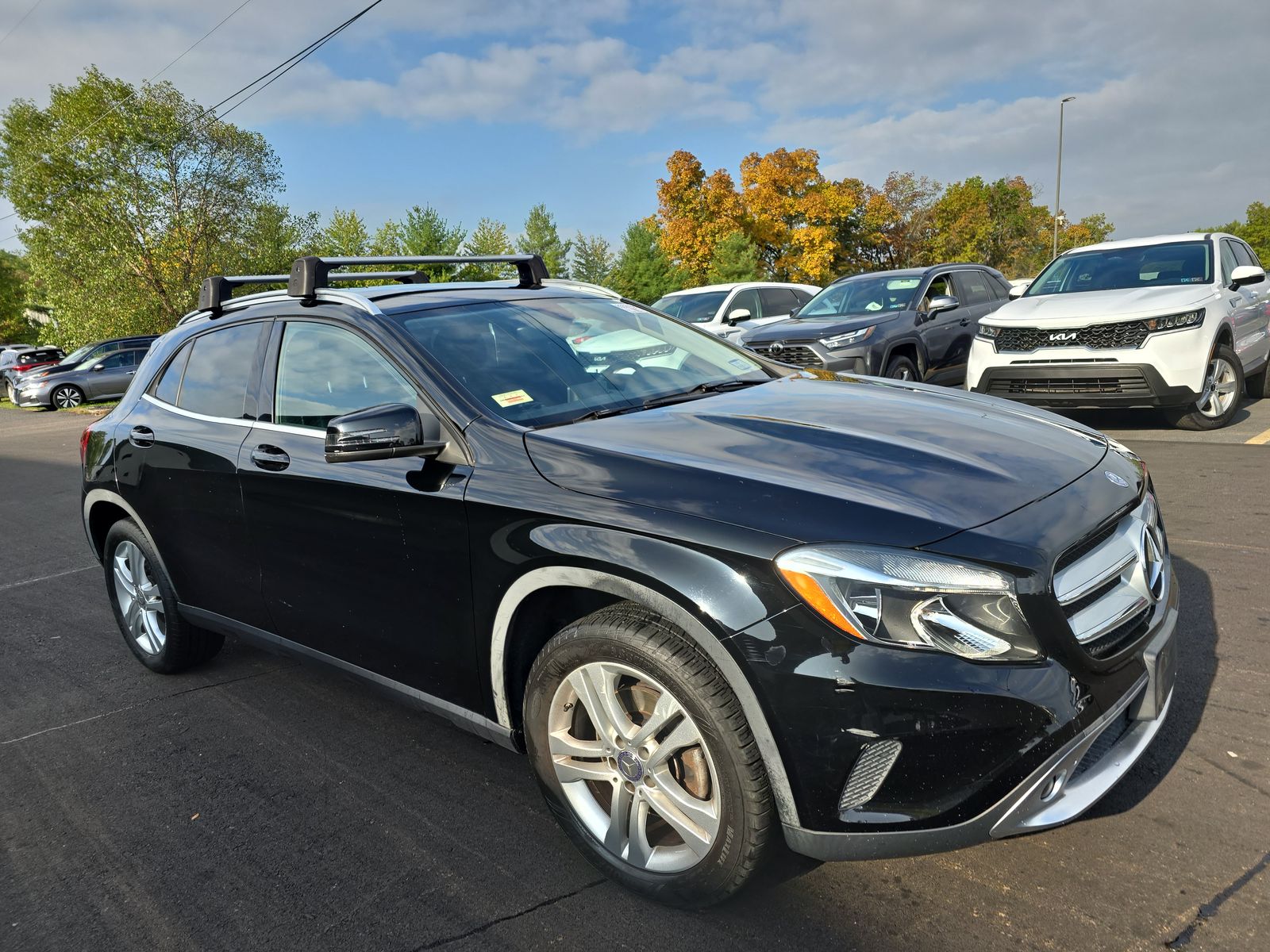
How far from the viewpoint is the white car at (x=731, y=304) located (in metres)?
13.3

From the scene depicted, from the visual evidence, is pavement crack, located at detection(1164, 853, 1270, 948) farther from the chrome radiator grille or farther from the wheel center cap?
the wheel center cap

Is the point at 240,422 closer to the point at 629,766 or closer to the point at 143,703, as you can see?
the point at 143,703

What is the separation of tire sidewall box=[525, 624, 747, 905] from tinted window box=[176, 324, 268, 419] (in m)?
1.90

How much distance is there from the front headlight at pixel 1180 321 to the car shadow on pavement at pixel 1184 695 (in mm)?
4020

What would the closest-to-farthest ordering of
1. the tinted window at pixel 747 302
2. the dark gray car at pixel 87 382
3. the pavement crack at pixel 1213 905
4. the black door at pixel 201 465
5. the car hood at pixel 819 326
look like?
the pavement crack at pixel 1213 905 → the black door at pixel 201 465 → the car hood at pixel 819 326 → the tinted window at pixel 747 302 → the dark gray car at pixel 87 382

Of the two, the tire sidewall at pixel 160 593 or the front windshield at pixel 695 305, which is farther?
the front windshield at pixel 695 305

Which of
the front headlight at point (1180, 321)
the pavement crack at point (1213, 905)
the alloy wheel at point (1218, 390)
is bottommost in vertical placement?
the pavement crack at point (1213, 905)

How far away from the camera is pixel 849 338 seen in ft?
32.0

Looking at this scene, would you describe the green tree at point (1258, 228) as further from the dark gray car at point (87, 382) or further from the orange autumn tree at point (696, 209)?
the dark gray car at point (87, 382)

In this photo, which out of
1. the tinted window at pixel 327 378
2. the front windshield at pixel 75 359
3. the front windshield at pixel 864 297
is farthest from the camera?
the front windshield at pixel 75 359

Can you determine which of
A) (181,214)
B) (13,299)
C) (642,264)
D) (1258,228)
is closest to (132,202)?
(181,214)

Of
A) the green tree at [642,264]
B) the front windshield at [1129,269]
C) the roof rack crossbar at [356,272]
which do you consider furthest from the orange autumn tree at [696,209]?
the roof rack crossbar at [356,272]

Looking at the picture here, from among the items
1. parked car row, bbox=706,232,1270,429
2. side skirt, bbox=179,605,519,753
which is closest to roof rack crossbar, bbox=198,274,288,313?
side skirt, bbox=179,605,519,753

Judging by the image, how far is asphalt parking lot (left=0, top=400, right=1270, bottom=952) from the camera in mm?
2348
